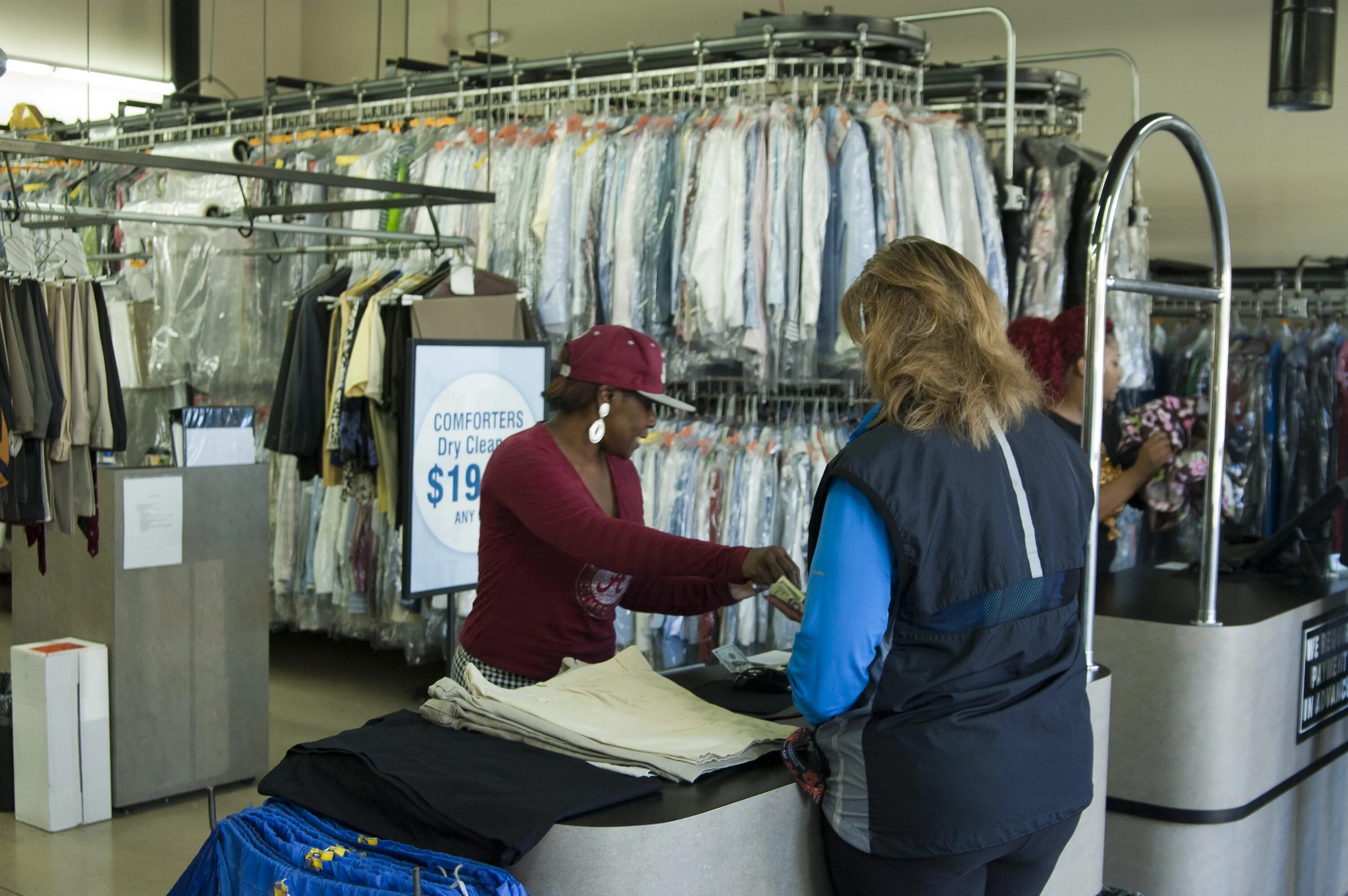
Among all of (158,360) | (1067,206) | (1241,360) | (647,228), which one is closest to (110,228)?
(158,360)

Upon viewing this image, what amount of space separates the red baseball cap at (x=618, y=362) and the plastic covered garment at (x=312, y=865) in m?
1.16

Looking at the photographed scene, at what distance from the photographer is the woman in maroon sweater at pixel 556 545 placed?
107 inches

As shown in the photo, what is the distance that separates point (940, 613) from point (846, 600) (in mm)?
139

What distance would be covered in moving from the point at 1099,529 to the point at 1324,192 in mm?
3603

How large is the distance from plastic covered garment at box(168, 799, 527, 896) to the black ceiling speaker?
5.69 metres

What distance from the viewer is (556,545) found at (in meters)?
2.62

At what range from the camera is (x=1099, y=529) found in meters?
4.69

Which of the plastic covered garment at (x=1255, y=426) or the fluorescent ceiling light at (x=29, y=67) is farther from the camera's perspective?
the fluorescent ceiling light at (x=29, y=67)

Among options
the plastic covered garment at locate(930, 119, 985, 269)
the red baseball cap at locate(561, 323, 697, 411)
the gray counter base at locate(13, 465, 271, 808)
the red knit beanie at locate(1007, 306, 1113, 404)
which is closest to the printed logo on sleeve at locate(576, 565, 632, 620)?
the red baseball cap at locate(561, 323, 697, 411)

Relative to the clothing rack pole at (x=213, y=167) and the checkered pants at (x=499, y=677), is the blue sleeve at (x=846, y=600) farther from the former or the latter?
the clothing rack pole at (x=213, y=167)

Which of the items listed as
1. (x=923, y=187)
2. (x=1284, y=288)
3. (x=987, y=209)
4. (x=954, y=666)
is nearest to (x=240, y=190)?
(x=923, y=187)

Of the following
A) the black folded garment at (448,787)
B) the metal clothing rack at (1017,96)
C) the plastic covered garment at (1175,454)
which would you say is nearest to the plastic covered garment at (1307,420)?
the metal clothing rack at (1017,96)

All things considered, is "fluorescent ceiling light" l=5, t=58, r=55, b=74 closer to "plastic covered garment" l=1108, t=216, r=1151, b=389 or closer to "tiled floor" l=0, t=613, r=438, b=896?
"tiled floor" l=0, t=613, r=438, b=896

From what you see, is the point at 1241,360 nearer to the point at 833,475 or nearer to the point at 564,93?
the point at 564,93
